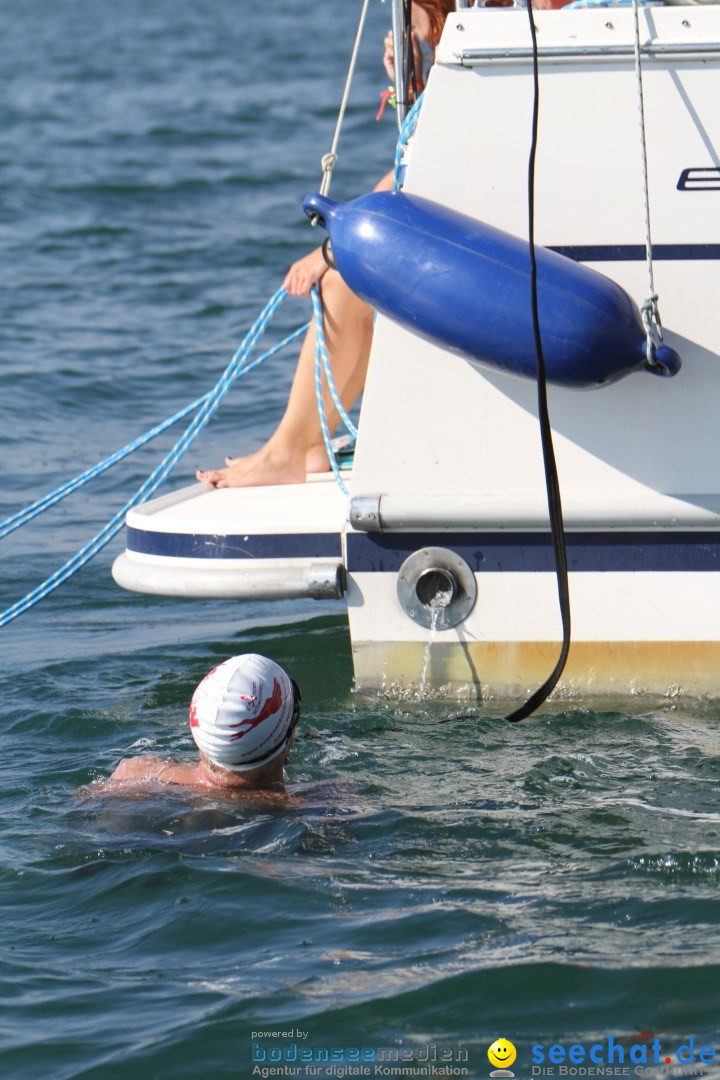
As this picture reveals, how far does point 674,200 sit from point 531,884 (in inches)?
72.3

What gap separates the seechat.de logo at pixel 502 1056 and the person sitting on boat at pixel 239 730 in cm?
127

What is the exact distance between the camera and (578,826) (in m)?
3.94

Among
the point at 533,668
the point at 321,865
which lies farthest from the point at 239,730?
the point at 533,668

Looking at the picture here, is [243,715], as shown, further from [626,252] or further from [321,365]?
[626,252]

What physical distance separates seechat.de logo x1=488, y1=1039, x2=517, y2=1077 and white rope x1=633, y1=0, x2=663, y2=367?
179cm

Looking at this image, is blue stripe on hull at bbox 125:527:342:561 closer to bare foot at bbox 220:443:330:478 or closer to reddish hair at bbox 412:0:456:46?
bare foot at bbox 220:443:330:478

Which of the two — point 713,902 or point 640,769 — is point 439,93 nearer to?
point 640,769

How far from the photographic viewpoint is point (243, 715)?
4.11 m

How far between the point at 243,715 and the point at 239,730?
0.05 m

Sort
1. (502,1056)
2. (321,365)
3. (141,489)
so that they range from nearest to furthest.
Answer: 1. (502,1056)
2. (321,365)
3. (141,489)

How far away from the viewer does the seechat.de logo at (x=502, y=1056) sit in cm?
302

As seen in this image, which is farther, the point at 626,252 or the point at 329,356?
the point at 329,356

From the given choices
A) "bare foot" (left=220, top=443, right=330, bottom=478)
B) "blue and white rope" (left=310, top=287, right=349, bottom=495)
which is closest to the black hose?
"blue and white rope" (left=310, top=287, right=349, bottom=495)

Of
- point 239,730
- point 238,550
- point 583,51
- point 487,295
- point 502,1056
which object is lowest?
point 502,1056
